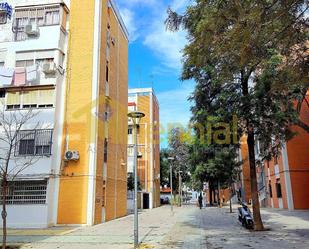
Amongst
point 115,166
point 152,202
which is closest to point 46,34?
point 115,166

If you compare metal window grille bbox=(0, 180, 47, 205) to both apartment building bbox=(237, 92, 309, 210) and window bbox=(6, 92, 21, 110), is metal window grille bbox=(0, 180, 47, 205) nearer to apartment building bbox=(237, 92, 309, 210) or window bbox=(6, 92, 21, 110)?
window bbox=(6, 92, 21, 110)

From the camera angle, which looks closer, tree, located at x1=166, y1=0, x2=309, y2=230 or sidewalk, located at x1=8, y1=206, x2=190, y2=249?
tree, located at x1=166, y1=0, x2=309, y2=230

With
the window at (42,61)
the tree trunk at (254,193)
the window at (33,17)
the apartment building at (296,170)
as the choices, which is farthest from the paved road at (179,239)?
the apartment building at (296,170)

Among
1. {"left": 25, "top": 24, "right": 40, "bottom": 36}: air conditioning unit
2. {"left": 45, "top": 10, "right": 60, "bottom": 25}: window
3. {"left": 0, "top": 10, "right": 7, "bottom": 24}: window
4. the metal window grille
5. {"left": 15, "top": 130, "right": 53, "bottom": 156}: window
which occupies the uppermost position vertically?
{"left": 0, "top": 10, "right": 7, "bottom": 24}: window

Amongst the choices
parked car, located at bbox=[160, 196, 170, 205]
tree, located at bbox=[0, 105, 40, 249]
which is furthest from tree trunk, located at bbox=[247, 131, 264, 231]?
parked car, located at bbox=[160, 196, 170, 205]

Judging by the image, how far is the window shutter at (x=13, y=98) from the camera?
21234mm

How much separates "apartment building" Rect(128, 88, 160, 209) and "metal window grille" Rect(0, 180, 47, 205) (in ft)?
65.7

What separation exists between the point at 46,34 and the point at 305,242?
17652 mm

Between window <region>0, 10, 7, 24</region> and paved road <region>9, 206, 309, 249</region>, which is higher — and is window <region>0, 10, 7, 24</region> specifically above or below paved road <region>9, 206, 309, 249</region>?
above

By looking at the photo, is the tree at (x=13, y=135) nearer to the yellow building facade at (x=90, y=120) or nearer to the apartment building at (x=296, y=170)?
the yellow building facade at (x=90, y=120)

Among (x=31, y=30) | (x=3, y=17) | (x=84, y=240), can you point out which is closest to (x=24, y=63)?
(x=31, y=30)

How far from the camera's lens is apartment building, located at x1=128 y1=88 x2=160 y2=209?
4093 centimetres

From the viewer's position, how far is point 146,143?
4256 cm

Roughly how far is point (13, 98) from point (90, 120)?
475 centimetres
